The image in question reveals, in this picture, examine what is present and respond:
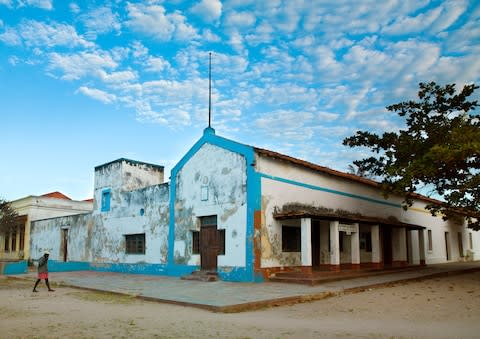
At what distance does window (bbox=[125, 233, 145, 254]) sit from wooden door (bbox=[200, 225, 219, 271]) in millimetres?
5006

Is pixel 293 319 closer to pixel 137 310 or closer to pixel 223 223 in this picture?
pixel 137 310

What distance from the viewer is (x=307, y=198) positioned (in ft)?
59.7

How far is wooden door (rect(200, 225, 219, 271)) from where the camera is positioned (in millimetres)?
17269

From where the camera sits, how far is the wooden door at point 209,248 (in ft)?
56.7

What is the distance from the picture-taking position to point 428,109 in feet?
57.7

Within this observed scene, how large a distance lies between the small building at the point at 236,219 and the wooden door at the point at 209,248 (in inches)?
1.6

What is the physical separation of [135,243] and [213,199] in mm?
6899

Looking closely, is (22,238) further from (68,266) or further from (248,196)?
(248,196)

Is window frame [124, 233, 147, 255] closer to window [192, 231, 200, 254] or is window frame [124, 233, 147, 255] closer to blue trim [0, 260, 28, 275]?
window [192, 231, 200, 254]

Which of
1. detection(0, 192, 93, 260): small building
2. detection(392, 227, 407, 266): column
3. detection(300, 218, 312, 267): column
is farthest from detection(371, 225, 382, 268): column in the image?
detection(0, 192, 93, 260): small building

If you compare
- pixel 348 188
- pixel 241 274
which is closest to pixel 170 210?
pixel 241 274

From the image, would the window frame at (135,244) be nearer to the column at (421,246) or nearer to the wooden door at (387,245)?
the wooden door at (387,245)

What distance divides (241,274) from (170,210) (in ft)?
17.7

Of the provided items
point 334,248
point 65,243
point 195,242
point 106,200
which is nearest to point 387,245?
point 334,248
